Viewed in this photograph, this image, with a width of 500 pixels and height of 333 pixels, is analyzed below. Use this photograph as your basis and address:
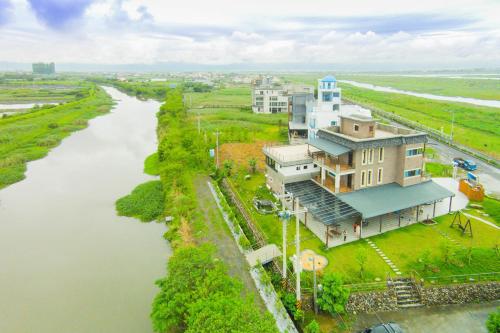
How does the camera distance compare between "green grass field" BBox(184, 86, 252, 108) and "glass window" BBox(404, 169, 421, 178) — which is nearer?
"glass window" BBox(404, 169, 421, 178)

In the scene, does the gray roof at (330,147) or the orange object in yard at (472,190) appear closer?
the gray roof at (330,147)

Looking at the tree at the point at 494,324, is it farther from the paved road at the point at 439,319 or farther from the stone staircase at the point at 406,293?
the stone staircase at the point at 406,293

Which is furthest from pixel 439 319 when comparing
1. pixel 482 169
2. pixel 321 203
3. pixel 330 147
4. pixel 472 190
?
pixel 482 169

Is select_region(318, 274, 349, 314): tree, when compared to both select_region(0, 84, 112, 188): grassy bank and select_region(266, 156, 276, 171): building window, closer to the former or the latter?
select_region(266, 156, 276, 171): building window

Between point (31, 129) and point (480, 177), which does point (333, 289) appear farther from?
point (31, 129)

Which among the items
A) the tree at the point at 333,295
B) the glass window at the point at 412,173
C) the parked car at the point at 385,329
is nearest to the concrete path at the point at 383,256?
the parked car at the point at 385,329

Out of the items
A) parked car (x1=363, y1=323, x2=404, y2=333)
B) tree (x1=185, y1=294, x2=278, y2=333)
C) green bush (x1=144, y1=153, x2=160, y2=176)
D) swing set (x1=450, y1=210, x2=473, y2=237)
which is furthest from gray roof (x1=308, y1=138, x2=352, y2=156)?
green bush (x1=144, y1=153, x2=160, y2=176)

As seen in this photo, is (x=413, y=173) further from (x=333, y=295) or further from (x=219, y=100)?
(x=219, y=100)

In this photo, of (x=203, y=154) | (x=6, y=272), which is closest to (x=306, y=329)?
(x=6, y=272)
